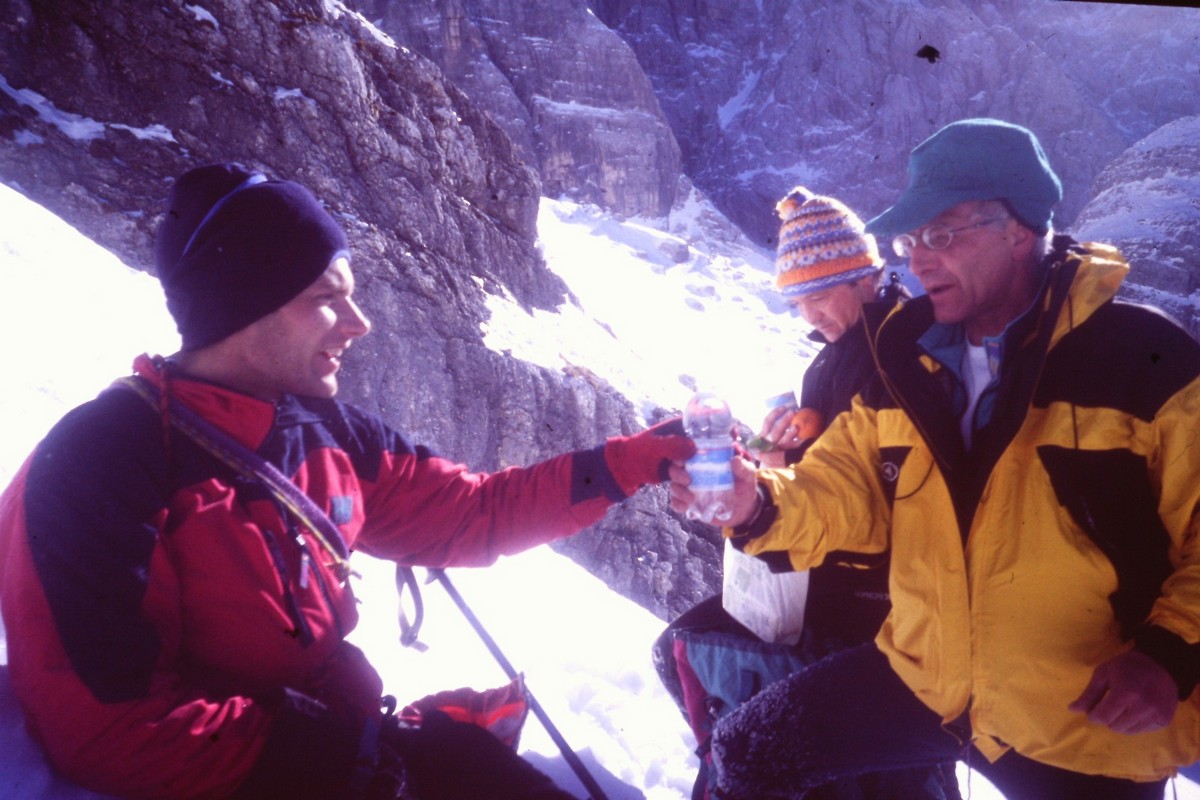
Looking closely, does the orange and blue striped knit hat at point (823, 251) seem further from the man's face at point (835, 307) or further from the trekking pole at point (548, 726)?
the trekking pole at point (548, 726)

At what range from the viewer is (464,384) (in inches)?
705

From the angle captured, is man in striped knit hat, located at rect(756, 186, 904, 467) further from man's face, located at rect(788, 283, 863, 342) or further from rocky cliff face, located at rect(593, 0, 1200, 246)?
rocky cliff face, located at rect(593, 0, 1200, 246)

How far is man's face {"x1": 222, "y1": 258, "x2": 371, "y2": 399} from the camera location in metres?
1.96

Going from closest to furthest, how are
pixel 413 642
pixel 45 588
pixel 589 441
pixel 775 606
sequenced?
pixel 45 588 → pixel 413 642 → pixel 775 606 → pixel 589 441

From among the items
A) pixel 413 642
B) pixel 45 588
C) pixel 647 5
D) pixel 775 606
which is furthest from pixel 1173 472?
pixel 647 5

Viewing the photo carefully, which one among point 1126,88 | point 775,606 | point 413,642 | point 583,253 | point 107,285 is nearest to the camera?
point 413,642

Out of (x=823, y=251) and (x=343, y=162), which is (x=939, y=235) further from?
(x=343, y=162)

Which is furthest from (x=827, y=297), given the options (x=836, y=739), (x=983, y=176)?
(x=836, y=739)

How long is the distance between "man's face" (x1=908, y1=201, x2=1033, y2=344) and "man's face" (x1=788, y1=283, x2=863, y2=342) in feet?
3.21

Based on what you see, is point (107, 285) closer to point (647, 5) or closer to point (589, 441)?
point (589, 441)

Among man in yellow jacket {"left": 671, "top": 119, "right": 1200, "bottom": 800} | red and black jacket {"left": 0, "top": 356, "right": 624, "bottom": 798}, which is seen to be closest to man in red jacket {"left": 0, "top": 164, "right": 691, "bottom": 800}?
red and black jacket {"left": 0, "top": 356, "right": 624, "bottom": 798}

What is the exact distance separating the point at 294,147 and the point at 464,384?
8.12 m

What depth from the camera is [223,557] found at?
168 cm

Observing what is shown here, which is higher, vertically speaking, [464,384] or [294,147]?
[294,147]
